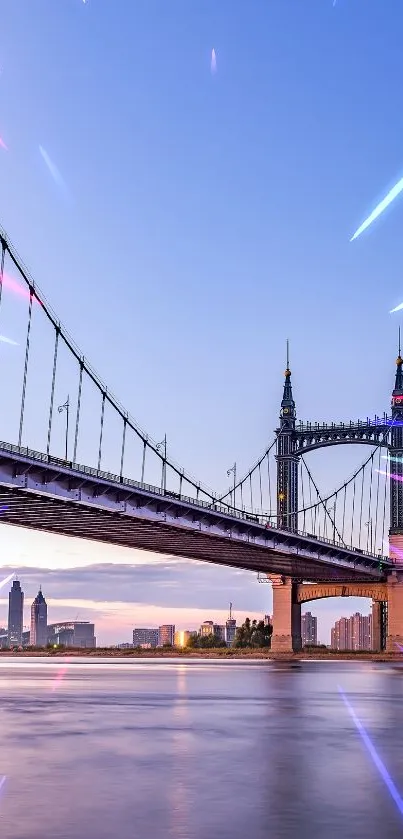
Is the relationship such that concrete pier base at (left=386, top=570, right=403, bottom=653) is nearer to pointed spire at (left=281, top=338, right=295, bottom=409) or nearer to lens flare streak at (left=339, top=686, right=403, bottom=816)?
pointed spire at (left=281, top=338, right=295, bottom=409)

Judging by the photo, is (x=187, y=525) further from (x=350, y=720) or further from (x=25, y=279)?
(x=350, y=720)

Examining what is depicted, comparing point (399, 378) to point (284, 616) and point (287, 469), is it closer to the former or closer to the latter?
point (287, 469)

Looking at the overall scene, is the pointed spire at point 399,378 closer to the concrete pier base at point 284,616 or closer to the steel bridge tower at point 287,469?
the steel bridge tower at point 287,469

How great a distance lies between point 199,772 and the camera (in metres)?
19.3

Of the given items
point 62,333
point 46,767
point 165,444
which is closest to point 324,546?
point 165,444

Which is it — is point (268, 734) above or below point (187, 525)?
below

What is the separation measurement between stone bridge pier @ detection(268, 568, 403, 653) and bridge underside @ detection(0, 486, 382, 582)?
275 inches

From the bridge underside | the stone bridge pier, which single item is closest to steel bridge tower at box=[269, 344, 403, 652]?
the stone bridge pier

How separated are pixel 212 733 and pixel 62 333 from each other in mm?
68046

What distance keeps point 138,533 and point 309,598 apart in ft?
203

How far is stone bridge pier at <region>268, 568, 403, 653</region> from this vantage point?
15112 centimetres

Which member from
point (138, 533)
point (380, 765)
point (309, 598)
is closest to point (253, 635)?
point (309, 598)

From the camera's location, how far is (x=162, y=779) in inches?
720

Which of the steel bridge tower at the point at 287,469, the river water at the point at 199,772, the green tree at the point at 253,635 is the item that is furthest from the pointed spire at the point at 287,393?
the river water at the point at 199,772
